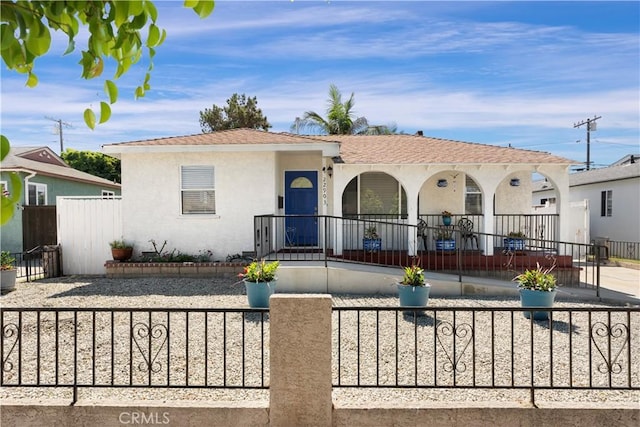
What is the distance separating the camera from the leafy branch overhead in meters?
1.70

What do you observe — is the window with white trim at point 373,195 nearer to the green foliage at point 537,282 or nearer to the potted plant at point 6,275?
the green foliage at point 537,282

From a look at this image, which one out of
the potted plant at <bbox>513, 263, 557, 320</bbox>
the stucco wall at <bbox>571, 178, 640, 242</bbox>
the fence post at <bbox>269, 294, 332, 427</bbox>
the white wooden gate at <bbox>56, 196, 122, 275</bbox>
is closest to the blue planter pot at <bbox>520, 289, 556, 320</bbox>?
the potted plant at <bbox>513, 263, 557, 320</bbox>

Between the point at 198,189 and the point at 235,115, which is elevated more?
the point at 235,115

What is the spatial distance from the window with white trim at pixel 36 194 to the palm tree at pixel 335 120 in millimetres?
13851

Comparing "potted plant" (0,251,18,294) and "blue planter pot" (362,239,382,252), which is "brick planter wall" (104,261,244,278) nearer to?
"potted plant" (0,251,18,294)

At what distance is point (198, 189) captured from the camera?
11539 millimetres

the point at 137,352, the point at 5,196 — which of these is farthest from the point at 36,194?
the point at 5,196

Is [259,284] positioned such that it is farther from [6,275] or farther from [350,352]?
[6,275]

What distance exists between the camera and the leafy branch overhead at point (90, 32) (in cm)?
170

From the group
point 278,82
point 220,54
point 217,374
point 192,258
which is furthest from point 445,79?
point 217,374

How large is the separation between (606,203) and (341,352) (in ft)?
70.7

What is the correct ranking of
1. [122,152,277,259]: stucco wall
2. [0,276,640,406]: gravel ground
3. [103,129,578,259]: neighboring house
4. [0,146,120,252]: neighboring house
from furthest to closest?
[0,146,120,252]: neighboring house, [122,152,277,259]: stucco wall, [103,129,578,259]: neighboring house, [0,276,640,406]: gravel ground

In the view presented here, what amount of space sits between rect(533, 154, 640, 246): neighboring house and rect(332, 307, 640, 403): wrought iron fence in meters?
14.7

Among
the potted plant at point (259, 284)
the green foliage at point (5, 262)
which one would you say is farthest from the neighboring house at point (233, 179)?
the potted plant at point (259, 284)
